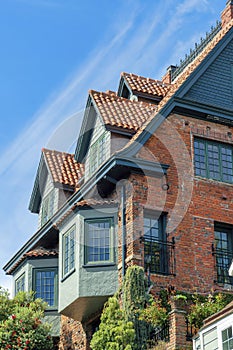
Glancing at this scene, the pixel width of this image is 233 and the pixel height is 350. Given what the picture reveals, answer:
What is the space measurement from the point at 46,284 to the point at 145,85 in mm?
9043

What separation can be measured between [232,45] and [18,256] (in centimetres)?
1303

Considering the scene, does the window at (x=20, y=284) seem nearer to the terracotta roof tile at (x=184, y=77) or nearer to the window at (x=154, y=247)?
the window at (x=154, y=247)

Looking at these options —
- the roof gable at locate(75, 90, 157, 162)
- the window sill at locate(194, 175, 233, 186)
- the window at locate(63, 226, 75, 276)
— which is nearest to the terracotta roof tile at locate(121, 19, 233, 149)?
the roof gable at locate(75, 90, 157, 162)

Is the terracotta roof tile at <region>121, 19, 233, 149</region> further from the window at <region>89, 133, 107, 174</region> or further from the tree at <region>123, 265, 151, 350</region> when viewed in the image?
the tree at <region>123, 265, 151, 350</region>

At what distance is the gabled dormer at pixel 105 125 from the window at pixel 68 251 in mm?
2716

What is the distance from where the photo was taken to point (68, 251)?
1194 inches

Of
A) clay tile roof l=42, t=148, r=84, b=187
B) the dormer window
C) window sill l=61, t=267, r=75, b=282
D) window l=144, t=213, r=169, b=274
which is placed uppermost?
clay tile roof l=42, t=148, r=84, b=187

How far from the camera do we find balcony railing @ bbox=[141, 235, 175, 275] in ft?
92.2

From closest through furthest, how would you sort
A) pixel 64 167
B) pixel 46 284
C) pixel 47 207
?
pixel 46 284
pixel 64 167
pixel 47 207

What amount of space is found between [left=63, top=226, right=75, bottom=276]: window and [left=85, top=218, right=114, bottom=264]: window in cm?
99

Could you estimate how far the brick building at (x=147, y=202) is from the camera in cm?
2842

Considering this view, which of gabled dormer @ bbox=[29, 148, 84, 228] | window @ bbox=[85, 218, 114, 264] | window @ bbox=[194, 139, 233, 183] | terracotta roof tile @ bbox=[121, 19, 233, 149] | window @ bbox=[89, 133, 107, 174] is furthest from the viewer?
gabled dormer @ bbox=[29, 148, 84, 228]

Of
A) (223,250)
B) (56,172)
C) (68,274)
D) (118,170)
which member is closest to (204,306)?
(223,250)

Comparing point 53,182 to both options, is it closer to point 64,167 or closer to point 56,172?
point 56,172
